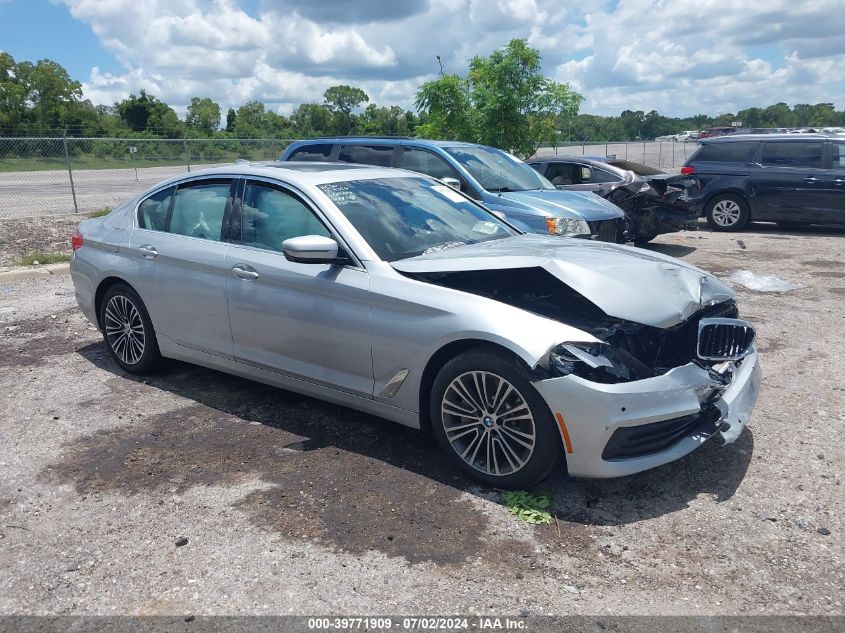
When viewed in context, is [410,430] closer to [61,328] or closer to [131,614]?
[131,614]

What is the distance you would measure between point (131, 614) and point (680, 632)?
2147 millimetres

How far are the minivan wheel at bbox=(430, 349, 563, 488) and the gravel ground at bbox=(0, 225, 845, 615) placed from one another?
0.16m

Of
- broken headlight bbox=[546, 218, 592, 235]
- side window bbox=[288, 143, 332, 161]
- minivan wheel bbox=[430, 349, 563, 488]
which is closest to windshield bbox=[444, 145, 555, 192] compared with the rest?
broken headlight bbox=[546, 218, 592, 235]

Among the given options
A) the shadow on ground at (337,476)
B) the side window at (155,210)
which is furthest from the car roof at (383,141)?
the shadow on ground at (337,476)

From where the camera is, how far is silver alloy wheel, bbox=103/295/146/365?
5789 millimetres

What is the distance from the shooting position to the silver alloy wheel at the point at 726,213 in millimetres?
14148

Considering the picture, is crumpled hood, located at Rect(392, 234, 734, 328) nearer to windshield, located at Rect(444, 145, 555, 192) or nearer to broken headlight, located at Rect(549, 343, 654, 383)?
broken headlight, located at Rect(549, 343, 654, 383)

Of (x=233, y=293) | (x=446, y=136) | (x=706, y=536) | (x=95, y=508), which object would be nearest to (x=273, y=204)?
(x=233, y=293)

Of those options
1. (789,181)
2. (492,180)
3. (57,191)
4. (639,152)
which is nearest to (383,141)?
(492,180)

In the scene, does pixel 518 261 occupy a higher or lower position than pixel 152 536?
higher

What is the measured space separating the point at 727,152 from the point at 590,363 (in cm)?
1206

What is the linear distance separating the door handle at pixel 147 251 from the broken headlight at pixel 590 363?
127 inches

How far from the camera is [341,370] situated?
4.53 metres

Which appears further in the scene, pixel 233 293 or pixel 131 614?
pixel 233 293
